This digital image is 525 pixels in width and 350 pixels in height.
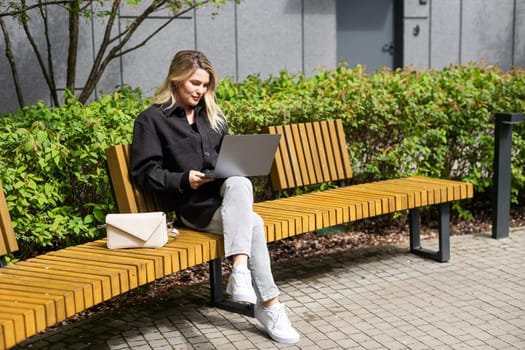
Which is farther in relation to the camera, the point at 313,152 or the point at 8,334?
the point at 313,152

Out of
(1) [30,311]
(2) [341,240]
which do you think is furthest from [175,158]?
(2) [341,240]

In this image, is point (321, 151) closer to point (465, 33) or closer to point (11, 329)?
point (11, 329)

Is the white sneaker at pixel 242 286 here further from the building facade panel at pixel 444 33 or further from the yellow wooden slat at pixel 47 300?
the building facade panel at pixel 444 33

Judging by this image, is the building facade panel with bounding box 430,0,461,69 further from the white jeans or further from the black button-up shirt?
the white jeans

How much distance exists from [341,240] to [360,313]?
1.95 metres

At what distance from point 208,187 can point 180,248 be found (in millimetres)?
555

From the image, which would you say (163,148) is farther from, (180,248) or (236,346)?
(236,346)

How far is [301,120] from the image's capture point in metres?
6.57

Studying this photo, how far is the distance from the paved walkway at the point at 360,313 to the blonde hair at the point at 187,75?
1.26 m

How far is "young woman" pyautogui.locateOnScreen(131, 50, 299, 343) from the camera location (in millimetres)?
4527

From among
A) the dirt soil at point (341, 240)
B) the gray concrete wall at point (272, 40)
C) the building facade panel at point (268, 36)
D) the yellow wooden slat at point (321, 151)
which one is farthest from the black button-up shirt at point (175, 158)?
the building facade panel at point (268, 36)

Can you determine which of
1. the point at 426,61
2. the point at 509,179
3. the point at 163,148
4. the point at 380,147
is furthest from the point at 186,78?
the point at 426,61

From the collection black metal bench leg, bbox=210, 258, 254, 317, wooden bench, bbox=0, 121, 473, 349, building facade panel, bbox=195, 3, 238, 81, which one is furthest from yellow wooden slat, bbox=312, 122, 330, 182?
building facade panel, bbox=195, 3, 238, 81

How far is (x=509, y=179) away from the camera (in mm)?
6910
